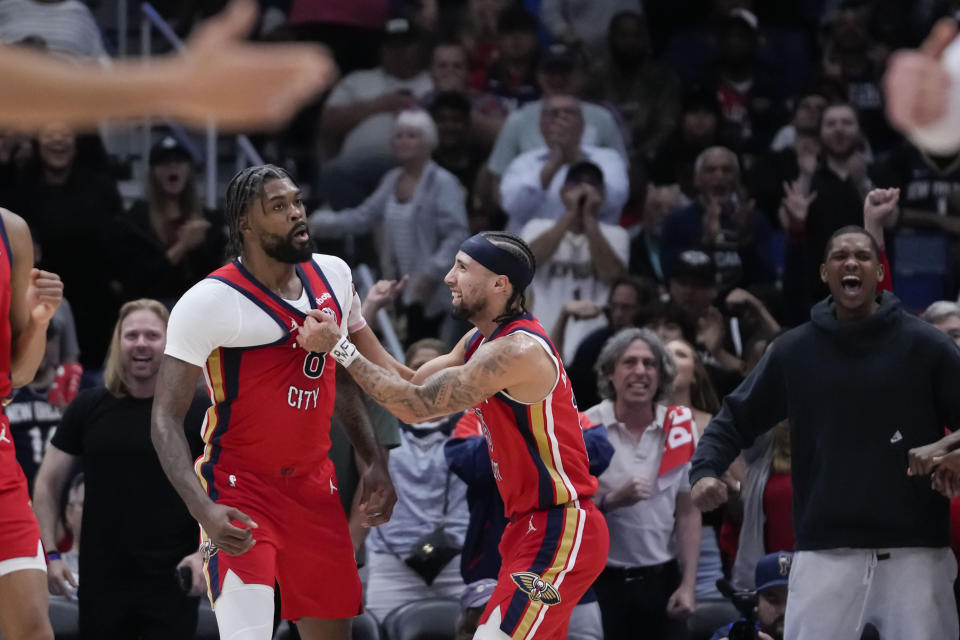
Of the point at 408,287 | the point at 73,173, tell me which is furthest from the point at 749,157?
the point at 73,173

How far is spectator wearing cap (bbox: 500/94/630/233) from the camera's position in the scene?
407 inches

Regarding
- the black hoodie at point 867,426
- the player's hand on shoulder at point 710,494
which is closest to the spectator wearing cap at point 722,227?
the black hoodie at point 867,426

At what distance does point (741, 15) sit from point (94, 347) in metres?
5.73

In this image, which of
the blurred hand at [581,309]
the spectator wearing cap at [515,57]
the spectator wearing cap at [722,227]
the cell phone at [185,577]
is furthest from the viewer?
the spectator wearing cap at [515,57]

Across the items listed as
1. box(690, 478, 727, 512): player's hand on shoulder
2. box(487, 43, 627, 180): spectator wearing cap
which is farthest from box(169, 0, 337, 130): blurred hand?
box(487, 43, 627, 180): spectator wearing cap

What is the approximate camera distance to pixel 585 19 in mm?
12617

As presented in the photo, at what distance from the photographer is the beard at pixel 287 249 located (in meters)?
6.08

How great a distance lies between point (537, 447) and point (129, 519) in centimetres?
244

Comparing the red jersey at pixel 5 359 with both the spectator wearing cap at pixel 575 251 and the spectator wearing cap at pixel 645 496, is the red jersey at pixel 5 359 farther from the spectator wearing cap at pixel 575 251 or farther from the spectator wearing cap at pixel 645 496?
the spectator wearing cap at pixel 575 251

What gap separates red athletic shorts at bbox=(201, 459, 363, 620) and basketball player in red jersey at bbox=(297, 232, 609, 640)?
0.50 metres

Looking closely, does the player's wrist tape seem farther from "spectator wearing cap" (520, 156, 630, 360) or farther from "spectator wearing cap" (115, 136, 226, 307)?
"spectator wearing cap" (115, 136, 226, 307)

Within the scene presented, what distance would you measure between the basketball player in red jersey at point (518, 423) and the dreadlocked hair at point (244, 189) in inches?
21.0

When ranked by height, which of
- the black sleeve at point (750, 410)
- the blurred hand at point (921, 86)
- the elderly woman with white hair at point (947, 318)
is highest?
the blurred hand at point (921, 86)

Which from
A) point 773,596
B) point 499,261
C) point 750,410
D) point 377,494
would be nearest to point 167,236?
point 377,494
